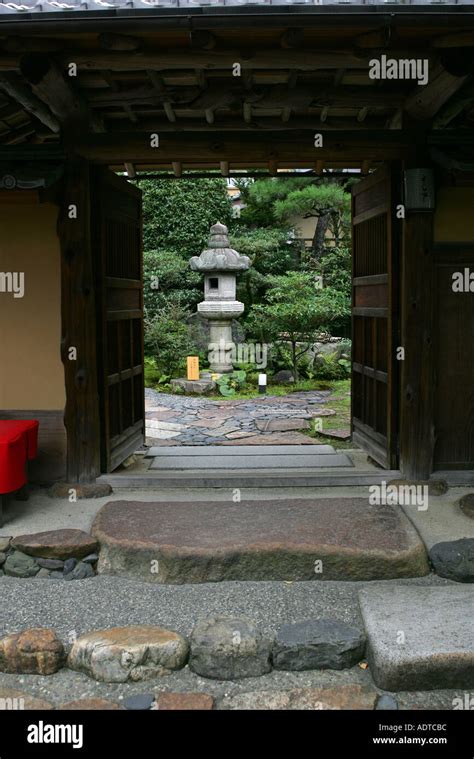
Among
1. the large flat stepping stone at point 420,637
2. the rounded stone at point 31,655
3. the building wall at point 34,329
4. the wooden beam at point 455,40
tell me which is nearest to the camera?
the large flat stepping stone at point 420,637

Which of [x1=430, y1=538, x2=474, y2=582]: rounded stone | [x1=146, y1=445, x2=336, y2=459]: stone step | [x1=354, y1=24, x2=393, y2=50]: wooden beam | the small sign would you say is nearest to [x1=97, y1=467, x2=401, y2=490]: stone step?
[x1=146, y1=445, x2=336, y2=459]: stone step

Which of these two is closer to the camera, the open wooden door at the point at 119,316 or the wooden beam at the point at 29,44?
the wooden beam at the point at 29,44

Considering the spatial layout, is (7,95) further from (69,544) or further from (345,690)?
(345,690)

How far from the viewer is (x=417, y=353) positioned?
21.8 ft

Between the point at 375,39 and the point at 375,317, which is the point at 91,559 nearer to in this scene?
the point at 375,317

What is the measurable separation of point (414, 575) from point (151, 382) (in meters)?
12.3

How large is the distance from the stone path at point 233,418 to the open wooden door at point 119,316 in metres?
1.52

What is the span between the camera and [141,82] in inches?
239

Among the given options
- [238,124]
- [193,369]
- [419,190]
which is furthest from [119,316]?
[193,369]

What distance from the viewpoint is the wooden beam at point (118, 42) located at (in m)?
4.84

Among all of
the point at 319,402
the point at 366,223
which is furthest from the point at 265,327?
the point at 366,223

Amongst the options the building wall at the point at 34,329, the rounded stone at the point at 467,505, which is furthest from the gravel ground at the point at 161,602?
the building wall at the point at 34,329

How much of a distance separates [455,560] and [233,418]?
6.96m

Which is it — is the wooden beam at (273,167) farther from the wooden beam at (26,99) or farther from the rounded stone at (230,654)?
the rounded stone at (230,654)
